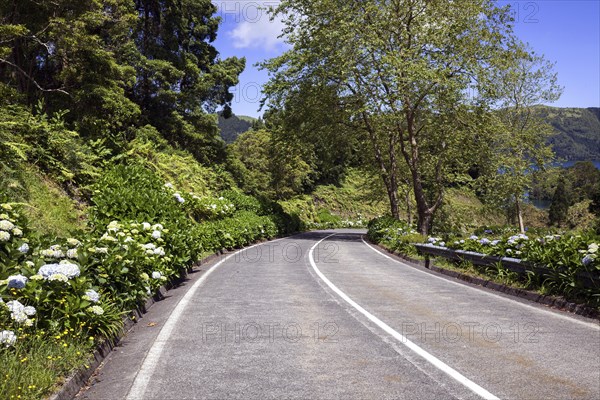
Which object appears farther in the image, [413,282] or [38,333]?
[413,282]

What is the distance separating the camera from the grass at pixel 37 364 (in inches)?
159

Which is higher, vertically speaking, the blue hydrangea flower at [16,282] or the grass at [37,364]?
the blue hydrangea flower at [16,282]

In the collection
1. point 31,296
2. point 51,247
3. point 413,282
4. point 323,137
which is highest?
point 323,137

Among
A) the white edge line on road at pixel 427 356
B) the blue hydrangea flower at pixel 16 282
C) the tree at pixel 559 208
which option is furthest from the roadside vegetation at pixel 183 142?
the tree at pixel 559 208

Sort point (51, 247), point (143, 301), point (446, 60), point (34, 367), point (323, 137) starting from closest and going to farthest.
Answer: point (34, 367)
point (51, 247)
point (143, 301)
point (446, 60)
point (323, 137)

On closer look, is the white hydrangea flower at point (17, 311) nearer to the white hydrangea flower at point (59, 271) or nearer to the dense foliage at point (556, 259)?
the white hydrangea flower at point (59, 271)

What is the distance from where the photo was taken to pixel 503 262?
442 inches

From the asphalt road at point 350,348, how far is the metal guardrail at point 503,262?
0.85 m

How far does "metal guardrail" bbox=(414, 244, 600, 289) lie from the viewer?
8.36m

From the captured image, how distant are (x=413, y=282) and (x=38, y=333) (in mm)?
9201

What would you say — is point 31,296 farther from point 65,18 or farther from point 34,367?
point 65,18

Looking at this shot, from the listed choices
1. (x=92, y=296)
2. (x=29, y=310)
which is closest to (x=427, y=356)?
(x=92, y=296)

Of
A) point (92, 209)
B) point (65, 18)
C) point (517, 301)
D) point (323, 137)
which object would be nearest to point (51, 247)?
point (92, 209)

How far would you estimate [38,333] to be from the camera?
507 cm
